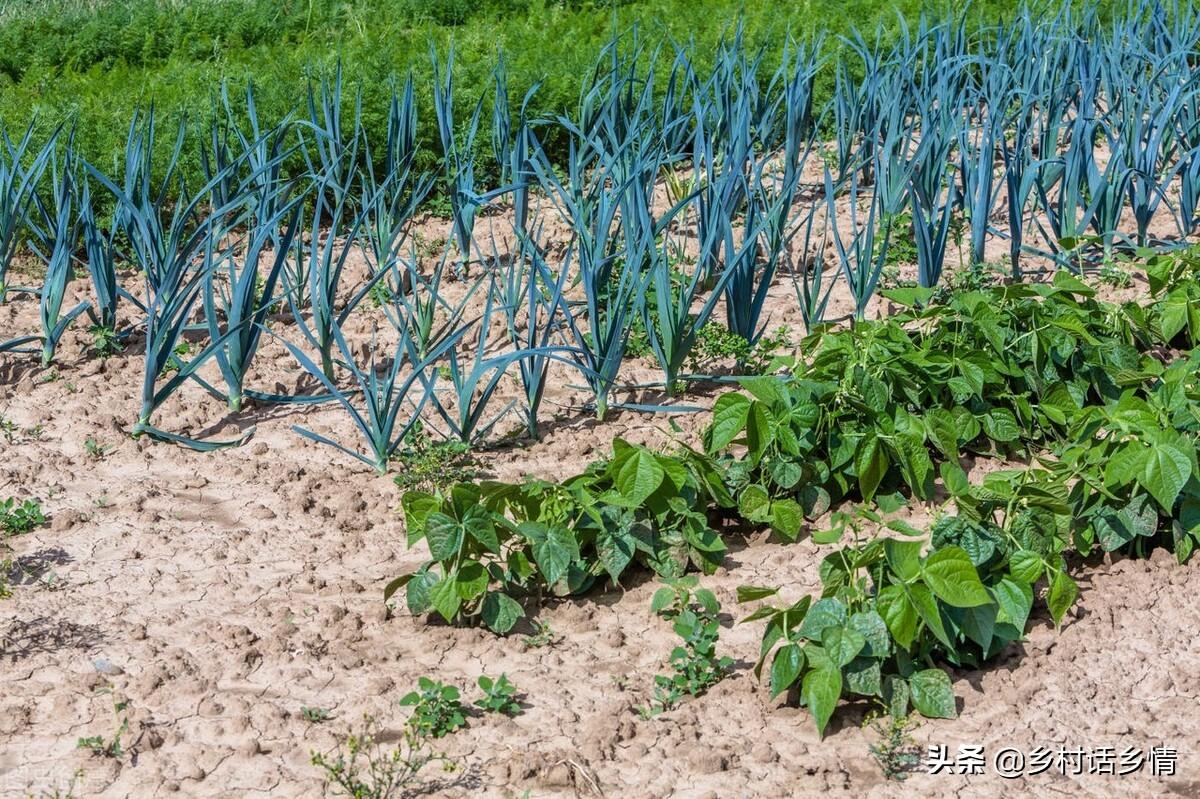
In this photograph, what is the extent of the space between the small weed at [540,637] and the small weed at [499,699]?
23 centimetres

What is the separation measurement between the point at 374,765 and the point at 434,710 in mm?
221

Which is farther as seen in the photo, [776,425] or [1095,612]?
[776,425]

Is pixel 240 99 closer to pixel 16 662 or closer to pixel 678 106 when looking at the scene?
pixel 678 106

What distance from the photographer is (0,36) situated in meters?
7.26

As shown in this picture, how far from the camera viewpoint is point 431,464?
11.1 feet

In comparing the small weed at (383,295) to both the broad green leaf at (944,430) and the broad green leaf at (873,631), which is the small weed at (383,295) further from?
the broad green leaf at (873,631)

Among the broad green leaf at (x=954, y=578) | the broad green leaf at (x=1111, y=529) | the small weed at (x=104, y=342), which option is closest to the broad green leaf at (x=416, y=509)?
the broad green leaf at (x=954, y=578)

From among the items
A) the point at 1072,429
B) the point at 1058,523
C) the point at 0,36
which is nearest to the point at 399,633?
the point at 1058,523

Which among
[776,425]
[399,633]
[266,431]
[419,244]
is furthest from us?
[419,244]

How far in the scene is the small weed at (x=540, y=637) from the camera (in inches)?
110

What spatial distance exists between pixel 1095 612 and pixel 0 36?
21.3 feet

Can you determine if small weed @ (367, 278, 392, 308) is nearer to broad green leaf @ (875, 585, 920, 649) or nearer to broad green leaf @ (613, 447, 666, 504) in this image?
broad green leaf @ (613, 447, 666, 504)

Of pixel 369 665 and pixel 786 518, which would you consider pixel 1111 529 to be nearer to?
pixel 786 518

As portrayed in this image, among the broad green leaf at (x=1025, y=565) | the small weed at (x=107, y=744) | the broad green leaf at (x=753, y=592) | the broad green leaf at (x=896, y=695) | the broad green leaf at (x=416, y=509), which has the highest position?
the broad green leaf at (x=416, y=509)
